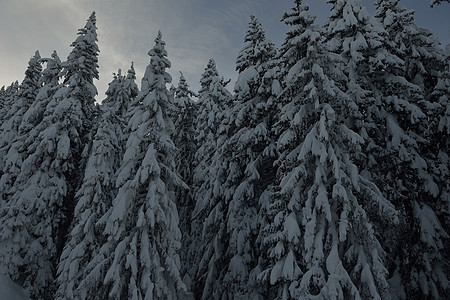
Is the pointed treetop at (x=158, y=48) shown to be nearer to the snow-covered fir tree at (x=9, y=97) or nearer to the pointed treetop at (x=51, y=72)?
the pointed treetop at (x=51, y=72)

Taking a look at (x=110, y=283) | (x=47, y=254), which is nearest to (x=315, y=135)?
(x=110, y=283)

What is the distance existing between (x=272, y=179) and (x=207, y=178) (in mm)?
6195

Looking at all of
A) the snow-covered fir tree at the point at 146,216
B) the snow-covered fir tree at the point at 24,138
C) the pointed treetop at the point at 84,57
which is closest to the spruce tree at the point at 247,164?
the snow-covered fir tree at the point at 146,216

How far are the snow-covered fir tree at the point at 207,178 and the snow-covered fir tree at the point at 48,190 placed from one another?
365 inches

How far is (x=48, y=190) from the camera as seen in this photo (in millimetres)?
19750

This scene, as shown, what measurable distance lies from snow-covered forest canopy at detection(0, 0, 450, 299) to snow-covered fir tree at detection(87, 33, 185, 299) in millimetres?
64

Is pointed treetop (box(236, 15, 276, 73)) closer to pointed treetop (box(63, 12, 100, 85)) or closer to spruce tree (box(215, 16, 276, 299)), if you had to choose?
spruce tree (box(215, 16, 276, 299))

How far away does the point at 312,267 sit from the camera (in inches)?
402

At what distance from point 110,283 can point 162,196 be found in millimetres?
4162

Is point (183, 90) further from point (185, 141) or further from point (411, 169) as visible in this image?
point (411, 169)

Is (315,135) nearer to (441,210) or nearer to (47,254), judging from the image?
(441,210)

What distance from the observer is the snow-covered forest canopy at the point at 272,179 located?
11.2m

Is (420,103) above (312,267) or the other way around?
above

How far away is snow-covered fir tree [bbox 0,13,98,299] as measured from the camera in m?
18.7
